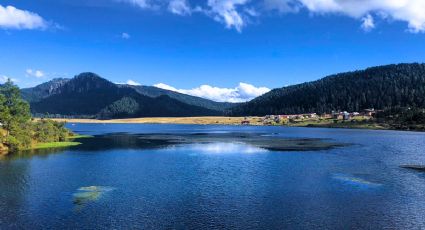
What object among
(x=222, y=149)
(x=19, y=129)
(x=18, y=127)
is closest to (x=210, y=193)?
(x=222, y=149)

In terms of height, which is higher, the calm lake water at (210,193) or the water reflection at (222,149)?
the water reflection at (222,149)

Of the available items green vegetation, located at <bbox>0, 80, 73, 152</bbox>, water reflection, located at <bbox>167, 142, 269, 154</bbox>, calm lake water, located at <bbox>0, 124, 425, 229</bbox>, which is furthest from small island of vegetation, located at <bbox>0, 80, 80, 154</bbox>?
water reflection, located at <bbox>167, 142, 269, 154</bbox>

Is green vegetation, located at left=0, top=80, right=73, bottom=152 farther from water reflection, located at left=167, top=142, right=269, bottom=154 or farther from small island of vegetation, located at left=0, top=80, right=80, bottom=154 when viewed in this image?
water reflection, located at left=167, top=142, right=269, bottom=154

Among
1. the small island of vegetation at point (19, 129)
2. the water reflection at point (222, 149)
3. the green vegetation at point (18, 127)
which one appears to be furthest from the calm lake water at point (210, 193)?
the green vegetation at point (18, 127)

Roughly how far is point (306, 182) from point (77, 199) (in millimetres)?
36594

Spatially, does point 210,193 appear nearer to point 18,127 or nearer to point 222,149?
point 222,149

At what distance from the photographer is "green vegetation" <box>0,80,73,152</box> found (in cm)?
11387

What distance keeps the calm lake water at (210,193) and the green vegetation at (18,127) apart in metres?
21.3

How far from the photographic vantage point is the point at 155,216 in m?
45.2

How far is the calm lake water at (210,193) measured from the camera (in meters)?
43.3

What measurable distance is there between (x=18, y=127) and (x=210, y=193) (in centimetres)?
8809

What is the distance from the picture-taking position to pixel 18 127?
397 ft

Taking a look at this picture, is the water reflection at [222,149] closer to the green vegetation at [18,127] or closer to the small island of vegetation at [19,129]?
the small island of vegetation at [19,129]

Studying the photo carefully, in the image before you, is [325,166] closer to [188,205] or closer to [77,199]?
[188,205]
